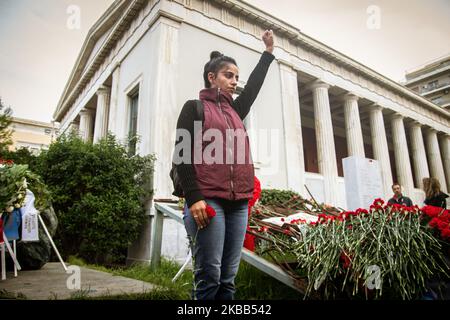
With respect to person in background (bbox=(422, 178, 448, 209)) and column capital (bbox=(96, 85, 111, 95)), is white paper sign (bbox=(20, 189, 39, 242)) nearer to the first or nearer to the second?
person in background (bbox=(422, 178, 448, 209))

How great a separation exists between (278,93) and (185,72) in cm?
405

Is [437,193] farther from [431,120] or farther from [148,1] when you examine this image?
[431,120]

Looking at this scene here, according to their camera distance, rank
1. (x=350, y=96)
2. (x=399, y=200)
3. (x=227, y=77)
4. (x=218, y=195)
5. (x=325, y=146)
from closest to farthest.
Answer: (x=218, y=195), (x=227, y=77), (x=399, y=200), (x=325, y=146), (x=350, y=96)

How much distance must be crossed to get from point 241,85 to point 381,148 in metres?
9.64

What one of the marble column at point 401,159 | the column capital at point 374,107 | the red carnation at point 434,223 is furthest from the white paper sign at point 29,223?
the marble column at point 401,159

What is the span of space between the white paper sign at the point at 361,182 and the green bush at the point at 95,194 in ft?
15.5

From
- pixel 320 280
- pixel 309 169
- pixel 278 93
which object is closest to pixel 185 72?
pixel 278 93

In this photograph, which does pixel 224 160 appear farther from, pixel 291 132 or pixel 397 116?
pixel 397 116

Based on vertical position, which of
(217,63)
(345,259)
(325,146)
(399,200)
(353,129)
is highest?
(353,129)

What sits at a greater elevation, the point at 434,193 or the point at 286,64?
the point at 286,64

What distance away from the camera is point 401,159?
16688 mm

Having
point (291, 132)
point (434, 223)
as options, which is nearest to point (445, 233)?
point (434, 223)

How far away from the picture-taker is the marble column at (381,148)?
14516mm

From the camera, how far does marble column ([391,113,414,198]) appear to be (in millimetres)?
15895
